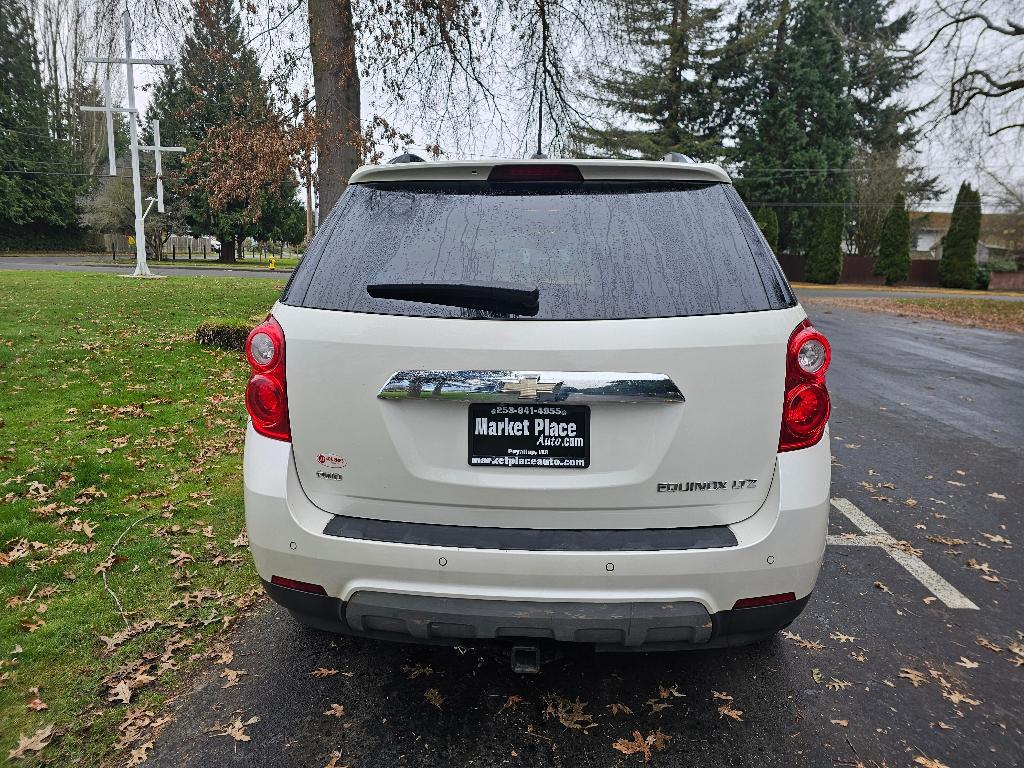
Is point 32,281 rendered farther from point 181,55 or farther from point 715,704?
point 715,704

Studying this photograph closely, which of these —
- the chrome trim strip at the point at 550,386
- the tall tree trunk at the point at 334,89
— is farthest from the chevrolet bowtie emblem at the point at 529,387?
the tall tree trunk at the point at 334,89

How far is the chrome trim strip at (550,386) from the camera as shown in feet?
6.56

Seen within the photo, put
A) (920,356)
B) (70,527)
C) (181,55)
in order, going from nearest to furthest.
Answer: (70,527)
(181,55)
(920,356)

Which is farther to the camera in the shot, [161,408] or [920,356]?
[920,356]

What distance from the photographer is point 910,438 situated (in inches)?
255

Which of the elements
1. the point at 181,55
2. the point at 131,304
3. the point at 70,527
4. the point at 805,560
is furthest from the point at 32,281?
the point at 805,560

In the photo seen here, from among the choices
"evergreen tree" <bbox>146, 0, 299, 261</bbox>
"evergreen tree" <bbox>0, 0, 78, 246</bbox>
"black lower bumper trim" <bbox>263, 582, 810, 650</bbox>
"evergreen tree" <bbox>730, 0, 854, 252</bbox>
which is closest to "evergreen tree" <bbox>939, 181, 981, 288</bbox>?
"evergreen tree" <bbox>730, 0, 854, 252</bbox>

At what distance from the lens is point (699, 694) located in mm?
2594

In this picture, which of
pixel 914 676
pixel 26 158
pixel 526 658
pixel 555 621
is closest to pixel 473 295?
pixel 555 621

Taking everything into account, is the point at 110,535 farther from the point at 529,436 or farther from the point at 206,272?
the point at 206,272

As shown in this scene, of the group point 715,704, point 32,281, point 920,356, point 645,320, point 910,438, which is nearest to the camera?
point 645,320

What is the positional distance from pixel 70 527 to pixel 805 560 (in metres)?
4.04

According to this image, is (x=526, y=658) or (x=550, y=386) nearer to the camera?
(x=550, y=386)

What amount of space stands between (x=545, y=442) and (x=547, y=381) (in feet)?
0.65
